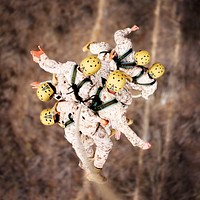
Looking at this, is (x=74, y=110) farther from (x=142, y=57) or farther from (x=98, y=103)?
(x=142, y=57)

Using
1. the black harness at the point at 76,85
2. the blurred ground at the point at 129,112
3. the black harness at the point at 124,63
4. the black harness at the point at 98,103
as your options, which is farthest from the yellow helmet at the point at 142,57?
the blurred ground at the point at 129,112

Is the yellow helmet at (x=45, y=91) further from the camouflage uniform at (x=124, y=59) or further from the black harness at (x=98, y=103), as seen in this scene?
the camouflage uniform at (x=124, y=59)

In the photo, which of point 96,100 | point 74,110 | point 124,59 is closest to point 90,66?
point 96,100

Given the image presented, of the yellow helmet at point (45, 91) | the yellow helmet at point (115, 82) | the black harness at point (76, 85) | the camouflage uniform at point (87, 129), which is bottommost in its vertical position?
the camouflage uniform at point (87, 129)

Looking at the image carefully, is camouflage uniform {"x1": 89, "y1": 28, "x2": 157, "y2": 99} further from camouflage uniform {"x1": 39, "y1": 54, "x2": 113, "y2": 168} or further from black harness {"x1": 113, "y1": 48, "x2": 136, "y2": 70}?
camouflage uniform {"x1": 39, "y1": 54, "x2": 113, "y2": 168}

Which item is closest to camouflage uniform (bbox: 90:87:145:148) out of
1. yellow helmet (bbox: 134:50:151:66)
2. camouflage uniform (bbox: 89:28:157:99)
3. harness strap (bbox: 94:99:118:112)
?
harness strap (bbox: 94:99:118:112)
